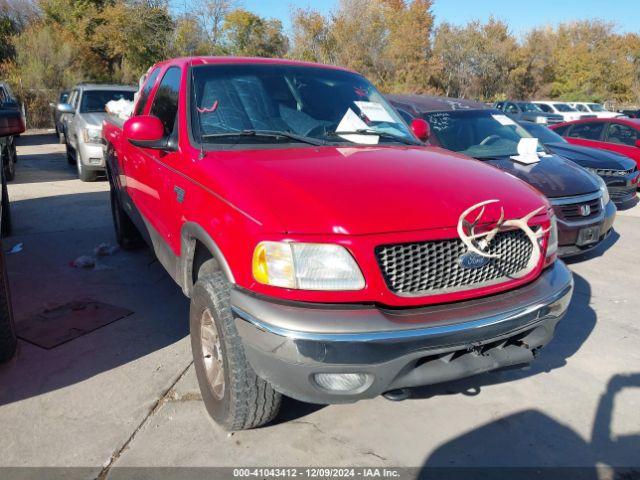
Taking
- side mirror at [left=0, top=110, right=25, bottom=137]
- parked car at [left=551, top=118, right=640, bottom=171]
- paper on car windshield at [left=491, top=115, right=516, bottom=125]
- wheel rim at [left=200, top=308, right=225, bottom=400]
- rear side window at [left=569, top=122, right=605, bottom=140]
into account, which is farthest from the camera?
rear side window at [left=569, top=122, right=605, bottom=140]

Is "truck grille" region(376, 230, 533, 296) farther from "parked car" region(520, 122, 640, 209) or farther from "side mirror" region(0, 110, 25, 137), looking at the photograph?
"parked car" region(520, 122, 640, 209)

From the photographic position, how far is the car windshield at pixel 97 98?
10703 mm

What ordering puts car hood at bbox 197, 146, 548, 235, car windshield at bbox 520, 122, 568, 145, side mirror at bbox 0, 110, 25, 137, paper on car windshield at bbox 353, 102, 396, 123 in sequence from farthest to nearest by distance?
Answer: 1. car windshield at bbox 520, 122, 568, 145
2. paper on car windshield at bbox 353, 102, 396, 123
3. side mirror at bbox 0, 110, 25, 137
4. car hood at bbox 197, 146, 548, 235

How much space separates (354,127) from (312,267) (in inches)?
61.0

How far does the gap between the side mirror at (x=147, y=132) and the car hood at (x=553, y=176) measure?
144 inches

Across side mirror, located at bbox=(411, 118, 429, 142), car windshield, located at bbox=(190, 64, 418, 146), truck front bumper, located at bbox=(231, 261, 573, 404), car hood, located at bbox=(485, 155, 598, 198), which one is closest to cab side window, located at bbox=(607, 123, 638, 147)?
car hood, located at bbox=(485, 155, 598, 198)

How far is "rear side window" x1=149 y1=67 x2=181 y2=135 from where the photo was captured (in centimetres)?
376

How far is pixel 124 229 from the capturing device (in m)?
5.96

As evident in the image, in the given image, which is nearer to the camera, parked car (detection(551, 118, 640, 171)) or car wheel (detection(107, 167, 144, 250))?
car wheel (detection(107, 167, 144, 250))

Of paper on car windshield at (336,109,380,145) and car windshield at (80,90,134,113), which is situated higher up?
paper on car windshield at (336,109,380,145)

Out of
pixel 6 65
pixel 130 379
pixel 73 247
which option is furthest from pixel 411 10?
pixel 130 379

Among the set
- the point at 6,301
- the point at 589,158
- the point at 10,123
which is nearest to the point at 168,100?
the point at 10,123

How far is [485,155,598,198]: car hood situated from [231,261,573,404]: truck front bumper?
3.25 meters

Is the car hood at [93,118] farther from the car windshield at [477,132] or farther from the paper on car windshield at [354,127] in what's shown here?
the paper on car windshield at [354,127]
